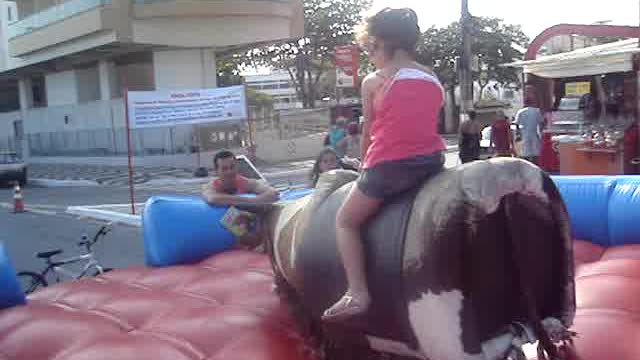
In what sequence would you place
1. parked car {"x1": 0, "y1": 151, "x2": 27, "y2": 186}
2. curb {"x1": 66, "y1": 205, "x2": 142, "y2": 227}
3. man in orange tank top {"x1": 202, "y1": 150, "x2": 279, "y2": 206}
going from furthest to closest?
parked car {"x1": 0, "y1": 151, "x2": 27, "y2": 186} < curb {"x1": 66, "y1": 205, "x2": 142, "y2": 227} < man in orange tank top {"x1": 202, "y1": 150, "x2": 279, "y2": 206}

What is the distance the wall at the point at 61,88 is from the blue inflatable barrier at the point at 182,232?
27280 mm

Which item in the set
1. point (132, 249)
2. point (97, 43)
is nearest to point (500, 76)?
point (97, 43)

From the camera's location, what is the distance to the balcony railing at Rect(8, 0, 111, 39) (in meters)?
26.6

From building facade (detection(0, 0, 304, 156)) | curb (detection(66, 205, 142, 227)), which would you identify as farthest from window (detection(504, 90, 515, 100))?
curb (detection(66, 205, 142, 227))

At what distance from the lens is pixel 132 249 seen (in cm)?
1011

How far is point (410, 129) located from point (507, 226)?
59cm

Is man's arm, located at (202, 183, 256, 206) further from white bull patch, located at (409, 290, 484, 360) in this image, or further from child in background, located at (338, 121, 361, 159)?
child in background, located at (338, 121, 361, 159)

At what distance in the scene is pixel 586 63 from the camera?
1278 centimetres

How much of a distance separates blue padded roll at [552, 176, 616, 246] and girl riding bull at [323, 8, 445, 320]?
295cm

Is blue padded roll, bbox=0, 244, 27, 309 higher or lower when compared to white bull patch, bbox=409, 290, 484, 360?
lower

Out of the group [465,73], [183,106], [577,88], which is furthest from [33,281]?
[465,73]

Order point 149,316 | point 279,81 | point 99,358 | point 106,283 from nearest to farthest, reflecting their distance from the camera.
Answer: point 99,358, point 149,316, point 106,283, point 279,81

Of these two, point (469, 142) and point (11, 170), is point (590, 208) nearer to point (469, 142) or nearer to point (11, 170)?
point (469, 142)

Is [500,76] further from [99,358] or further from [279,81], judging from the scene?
[279,81]
